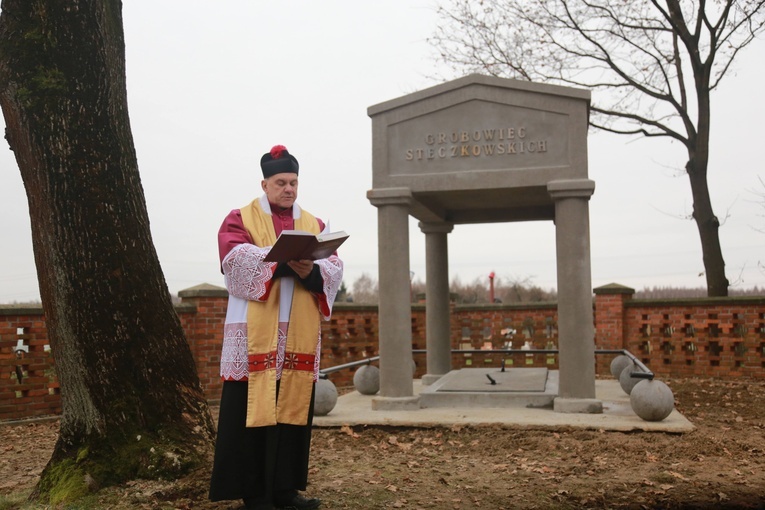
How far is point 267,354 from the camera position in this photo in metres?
4.98

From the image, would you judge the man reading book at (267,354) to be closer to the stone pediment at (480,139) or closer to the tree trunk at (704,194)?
the stone pediment at (480,139)

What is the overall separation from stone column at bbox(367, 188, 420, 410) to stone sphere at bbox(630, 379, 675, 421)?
2.64 m

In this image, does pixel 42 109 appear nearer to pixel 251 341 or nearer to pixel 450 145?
pixel 251 341

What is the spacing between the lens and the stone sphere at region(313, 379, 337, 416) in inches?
368

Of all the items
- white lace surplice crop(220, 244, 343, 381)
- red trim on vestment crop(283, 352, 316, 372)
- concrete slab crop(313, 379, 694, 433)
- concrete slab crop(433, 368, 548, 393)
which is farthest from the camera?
concrete slab crop(433, 368, 548, 393)

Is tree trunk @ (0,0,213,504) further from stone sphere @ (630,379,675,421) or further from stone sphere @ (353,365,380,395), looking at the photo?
stone sphere @ (353,365,380,395)

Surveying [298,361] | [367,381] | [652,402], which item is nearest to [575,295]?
[652,402]

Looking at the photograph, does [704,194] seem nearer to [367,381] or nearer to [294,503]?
[367,381]

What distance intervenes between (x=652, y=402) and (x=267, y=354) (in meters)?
5.23

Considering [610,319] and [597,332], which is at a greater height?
[610,319]

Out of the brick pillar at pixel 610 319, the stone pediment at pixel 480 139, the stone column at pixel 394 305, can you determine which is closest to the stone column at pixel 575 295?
the stone pediment at pixel 480 139

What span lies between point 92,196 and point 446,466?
12.5ft

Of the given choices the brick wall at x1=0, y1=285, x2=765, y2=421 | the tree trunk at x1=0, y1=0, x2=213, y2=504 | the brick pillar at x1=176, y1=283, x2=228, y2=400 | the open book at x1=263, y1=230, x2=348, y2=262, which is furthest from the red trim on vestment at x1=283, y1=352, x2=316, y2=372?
the brick pillar at x1=176, y1=283, x2=228, y2=400

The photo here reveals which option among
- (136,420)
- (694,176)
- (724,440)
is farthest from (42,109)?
(694,176)
